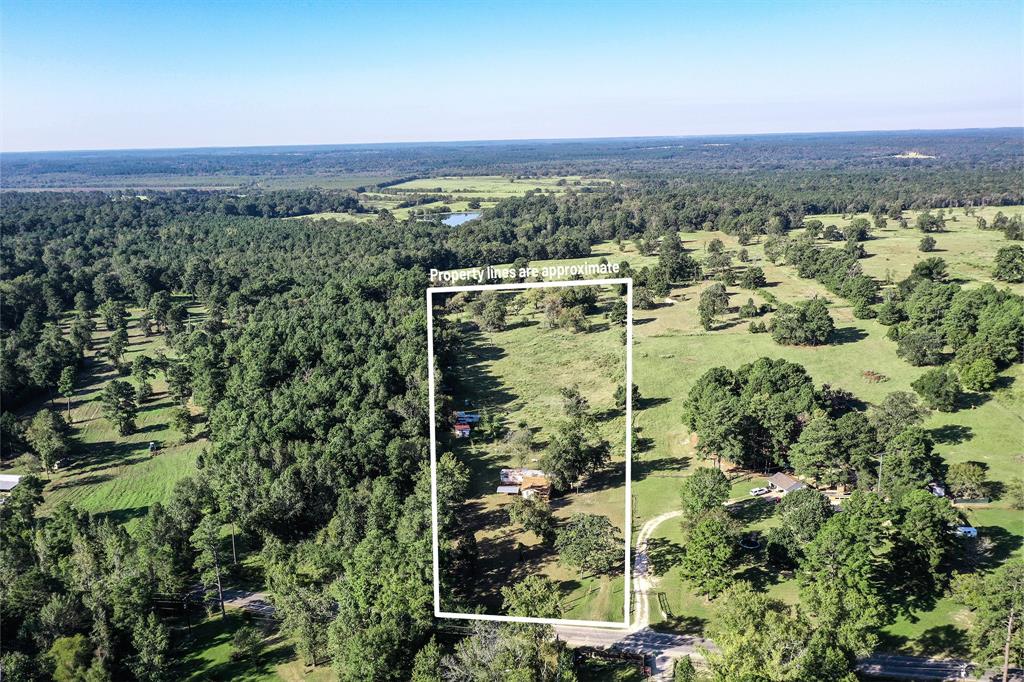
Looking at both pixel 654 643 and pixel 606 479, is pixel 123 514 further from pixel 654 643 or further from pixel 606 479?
pixel 654 643

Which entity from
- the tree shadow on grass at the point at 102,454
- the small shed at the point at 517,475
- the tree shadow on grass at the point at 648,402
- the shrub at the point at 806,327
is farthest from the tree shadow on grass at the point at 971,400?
the tree shadow on grass at the point at 102,454

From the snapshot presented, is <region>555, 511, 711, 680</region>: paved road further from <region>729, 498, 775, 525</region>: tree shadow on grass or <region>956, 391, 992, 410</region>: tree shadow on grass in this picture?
<region>956, 391, 992, 410</region>: tree shadow on grass

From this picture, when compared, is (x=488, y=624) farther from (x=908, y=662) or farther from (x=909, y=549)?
(x=909, y=549)

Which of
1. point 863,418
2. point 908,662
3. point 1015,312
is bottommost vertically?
point 908,662

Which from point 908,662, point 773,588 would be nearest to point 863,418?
point 773,588

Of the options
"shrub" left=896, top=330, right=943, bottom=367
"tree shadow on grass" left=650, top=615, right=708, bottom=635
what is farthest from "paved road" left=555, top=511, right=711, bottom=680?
"shrub" left=896, top=330, right=943, bottom=367

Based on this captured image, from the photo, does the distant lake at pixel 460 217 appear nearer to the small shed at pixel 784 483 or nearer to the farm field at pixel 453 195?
the farm field at pixel 453 195
